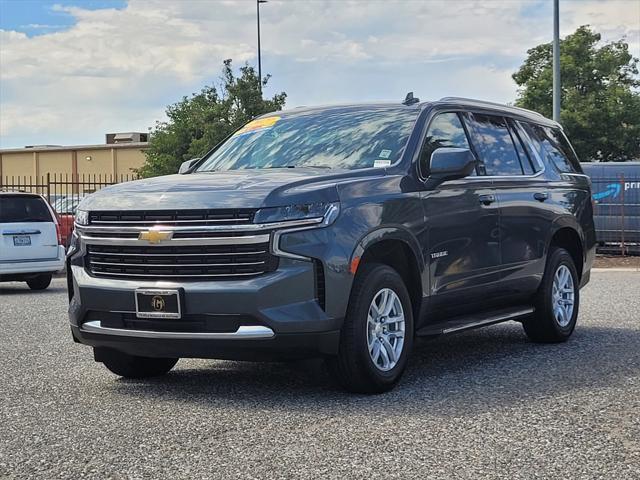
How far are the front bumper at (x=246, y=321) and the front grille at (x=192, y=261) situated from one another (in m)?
0.06

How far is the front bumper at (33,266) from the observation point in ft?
49.9

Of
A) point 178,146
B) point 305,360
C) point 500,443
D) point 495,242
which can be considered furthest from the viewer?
point 178,146

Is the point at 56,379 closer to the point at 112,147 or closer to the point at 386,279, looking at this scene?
the point at 386,279

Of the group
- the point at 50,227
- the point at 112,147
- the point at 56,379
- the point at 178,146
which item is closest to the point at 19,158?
the point at 112,147

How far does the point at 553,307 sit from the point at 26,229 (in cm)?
956

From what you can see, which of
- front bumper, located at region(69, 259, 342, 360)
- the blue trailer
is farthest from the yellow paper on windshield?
the blue trailer

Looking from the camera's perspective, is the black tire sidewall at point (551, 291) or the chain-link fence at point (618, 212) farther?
the chain-link fence at point (618, 212)

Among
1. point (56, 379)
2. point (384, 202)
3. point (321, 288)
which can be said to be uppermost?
point (384, 202)

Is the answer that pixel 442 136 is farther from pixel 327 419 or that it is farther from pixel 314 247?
pixel 327 419

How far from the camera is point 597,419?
17.8 ft

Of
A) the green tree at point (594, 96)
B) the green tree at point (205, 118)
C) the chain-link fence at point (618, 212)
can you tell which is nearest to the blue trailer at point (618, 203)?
the chain-link fence at point (618, 212)

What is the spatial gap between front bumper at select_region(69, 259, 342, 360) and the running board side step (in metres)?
1.16

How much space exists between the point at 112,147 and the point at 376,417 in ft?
211

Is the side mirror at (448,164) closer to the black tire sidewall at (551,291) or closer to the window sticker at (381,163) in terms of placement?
the window sticker at (381,163)
